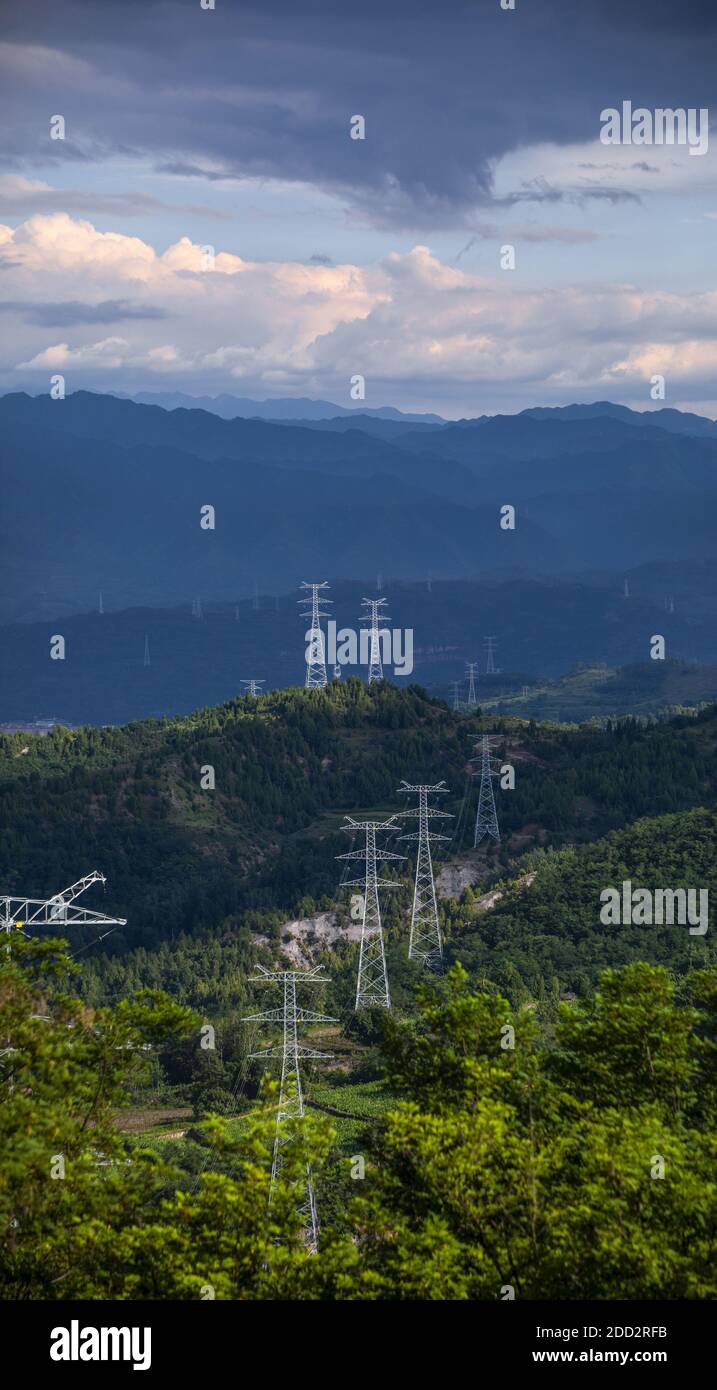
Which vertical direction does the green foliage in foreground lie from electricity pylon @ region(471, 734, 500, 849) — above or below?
below

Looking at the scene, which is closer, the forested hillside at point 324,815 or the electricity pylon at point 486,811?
the forested hillside at point 324,815

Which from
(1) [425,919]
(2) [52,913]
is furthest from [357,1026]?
(2) [52,913]

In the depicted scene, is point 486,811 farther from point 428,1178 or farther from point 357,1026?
point 428,1178

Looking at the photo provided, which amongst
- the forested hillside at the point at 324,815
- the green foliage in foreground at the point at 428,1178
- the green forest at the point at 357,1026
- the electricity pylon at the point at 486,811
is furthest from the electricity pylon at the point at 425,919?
the green foliage in foreground at the point at 428,1178

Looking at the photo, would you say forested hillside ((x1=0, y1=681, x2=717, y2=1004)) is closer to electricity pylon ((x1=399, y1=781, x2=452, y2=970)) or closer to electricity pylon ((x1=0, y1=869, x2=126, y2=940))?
electricity pylon ((x1=399, y1=781, x2=452, y2=970))

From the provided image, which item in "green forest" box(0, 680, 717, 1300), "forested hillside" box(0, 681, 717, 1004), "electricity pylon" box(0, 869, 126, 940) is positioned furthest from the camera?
"forested hillside" box(0, 681, 717, 1004)

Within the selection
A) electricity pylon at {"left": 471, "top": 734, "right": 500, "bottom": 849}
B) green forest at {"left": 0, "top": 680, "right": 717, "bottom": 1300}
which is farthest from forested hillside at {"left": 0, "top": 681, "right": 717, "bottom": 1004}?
electricity pylon at {"left": 471, "top": 734, "right": 500, "bottom": 849}

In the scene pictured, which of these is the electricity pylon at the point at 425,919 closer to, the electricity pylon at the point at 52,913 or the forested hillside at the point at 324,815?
the forested hillside at the point at 324,815
